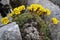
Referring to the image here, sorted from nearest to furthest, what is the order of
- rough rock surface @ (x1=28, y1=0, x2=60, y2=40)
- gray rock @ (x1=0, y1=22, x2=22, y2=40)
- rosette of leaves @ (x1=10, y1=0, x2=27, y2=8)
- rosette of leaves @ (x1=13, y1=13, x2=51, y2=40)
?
gray rock @ (x1=0, y1=22, x2=22, y2=40), rosette of leaves @ (x1=13, y1=13, x2=51, y2=40), rough rock surface @ (x1=28, y1=0, x2=60, y2=40), rosette of leaves @ (x1=10, y1=0, x2=27, y2=8)

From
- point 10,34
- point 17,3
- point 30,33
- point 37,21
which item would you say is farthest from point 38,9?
point 17,3

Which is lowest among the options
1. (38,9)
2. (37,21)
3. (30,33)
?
(30,33)

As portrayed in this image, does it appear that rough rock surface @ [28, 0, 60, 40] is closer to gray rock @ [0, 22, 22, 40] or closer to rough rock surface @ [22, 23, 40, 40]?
rough rock surface @ [22, 23, 40, 40]

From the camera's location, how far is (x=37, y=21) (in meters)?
4.43

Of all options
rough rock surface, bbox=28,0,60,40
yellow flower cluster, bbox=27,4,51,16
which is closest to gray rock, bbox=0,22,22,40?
yellow flower cluster, bbox=27,4,51,16

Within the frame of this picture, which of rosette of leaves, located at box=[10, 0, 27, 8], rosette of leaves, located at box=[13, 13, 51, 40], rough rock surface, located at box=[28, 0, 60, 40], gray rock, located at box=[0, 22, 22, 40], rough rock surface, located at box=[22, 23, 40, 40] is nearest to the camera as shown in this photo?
gray rock, located at box=[0, 22, 22, 40]

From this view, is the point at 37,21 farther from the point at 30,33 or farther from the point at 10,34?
the point at 10,34

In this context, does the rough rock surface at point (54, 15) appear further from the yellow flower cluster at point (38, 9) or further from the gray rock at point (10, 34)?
the gray rock at point (10, 34)

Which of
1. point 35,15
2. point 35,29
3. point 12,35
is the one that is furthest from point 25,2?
point 12,35

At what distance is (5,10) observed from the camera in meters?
5.63

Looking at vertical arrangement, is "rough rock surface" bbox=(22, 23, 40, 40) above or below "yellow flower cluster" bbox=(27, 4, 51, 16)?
below

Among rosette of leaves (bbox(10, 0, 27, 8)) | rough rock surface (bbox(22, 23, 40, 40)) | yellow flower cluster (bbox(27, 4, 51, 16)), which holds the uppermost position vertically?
yellow flower cluster (bbox(27, 4, 51, 16))

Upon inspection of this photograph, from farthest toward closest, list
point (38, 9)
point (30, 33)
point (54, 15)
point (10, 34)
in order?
point (54, 15) → point (38, 9) → point (30, 33) → point (10, 34)

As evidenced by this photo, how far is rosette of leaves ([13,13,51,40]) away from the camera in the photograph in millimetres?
4344
